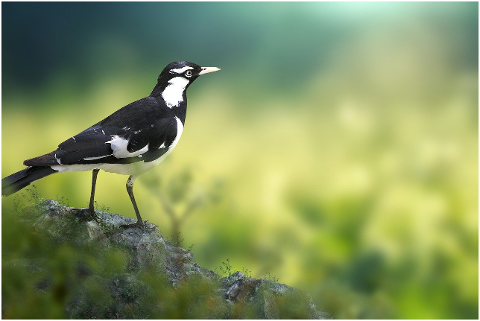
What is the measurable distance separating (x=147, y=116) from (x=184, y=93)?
42cm

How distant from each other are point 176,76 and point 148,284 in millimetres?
1659

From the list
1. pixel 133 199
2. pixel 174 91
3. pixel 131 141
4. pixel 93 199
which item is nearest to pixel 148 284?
pixel 133 199

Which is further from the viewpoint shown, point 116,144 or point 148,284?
point 116,144

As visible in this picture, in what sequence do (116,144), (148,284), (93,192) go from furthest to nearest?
(93,192) → (116,144) → (148,284)

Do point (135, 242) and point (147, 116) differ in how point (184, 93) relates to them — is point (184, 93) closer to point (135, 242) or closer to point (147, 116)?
point (147, 116)

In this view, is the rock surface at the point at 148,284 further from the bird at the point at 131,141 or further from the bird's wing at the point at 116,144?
the bird's wing at the point at 116,144

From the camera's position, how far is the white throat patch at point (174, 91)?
180 inches

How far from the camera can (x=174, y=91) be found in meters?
4.61

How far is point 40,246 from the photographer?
4.07 metres

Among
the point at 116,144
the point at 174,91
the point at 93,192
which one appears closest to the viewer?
the point at 116,144

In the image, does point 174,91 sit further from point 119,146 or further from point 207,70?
point 119,146

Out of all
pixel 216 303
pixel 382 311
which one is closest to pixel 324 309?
pixel 382 311

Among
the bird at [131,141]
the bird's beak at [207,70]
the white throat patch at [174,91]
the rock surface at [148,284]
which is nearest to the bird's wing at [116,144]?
the bird at [131,141]

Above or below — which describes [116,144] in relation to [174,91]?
below
